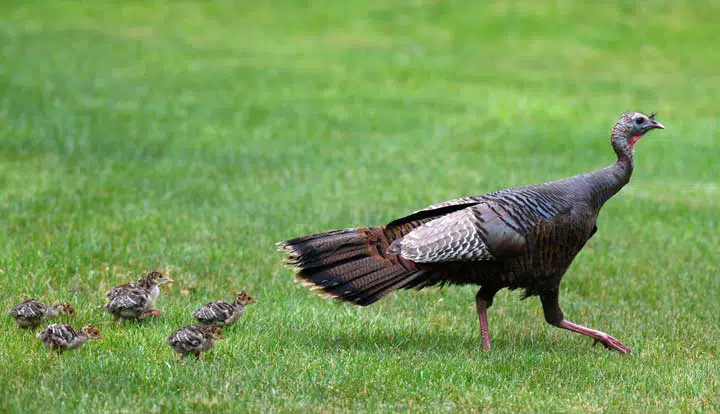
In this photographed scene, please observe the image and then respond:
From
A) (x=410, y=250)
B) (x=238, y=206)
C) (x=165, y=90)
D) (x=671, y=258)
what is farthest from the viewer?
(x=165, y=90)

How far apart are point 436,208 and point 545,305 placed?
1.04 m

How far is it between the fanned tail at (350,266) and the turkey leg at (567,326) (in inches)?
37.4

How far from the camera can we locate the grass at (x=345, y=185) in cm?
652

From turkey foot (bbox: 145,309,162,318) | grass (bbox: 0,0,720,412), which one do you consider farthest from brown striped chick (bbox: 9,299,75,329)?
turkey foot (bbox: 145,309,162,318)

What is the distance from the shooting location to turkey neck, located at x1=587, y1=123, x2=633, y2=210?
7.74m

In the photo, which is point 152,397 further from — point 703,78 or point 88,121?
point 703,78

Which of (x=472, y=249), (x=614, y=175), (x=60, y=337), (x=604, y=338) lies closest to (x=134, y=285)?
(x=60, y=337)

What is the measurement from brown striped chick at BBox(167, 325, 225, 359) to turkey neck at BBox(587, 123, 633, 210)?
2874 millimetres

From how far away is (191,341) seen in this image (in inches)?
260

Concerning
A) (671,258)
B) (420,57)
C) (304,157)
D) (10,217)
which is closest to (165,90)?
(304,157)

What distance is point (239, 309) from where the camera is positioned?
7727mm

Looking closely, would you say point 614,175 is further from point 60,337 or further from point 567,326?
point 60,337

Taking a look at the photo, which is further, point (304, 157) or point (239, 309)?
point (304, 157)

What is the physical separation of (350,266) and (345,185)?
22.1 ft
